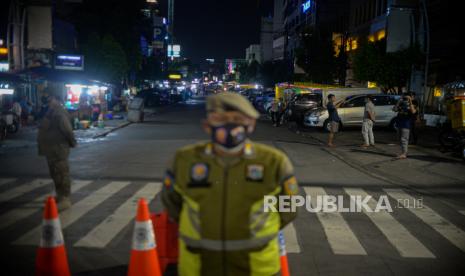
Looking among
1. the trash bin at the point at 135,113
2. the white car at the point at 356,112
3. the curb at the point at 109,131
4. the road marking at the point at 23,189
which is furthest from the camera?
the trash bin at the point at 135,113

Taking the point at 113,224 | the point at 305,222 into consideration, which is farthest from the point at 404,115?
the point at 113,224

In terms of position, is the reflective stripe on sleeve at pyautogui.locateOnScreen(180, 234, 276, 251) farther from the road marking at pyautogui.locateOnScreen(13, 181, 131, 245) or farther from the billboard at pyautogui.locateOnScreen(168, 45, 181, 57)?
the billboard at pyautogui.locateOnScreen(168, 45, 181, 57)

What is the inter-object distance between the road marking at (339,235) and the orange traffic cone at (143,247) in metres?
2.61

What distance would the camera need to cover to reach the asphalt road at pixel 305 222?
5.82 m

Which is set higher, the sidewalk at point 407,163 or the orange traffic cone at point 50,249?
the orange traffic cone at point 50,249

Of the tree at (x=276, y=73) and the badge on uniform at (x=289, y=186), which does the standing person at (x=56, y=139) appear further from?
the tree at (x=276, y=73)

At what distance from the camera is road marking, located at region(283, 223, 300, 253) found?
6.30 meters

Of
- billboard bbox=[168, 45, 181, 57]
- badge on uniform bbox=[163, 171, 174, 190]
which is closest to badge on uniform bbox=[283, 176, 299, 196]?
badge on uniform bbox=[163, 171, 174, 190]

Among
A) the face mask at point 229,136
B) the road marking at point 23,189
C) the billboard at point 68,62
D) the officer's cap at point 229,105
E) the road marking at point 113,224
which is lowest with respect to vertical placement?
the road marking at point 23,189

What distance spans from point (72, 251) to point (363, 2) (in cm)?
5002

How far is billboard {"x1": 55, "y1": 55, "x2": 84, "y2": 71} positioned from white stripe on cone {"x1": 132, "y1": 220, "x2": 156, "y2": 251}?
2997cm

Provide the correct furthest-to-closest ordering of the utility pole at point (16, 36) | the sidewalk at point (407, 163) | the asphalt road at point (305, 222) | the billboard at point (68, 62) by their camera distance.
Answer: the billboard at point (68, 62) < the utility pole at point (16, 36) < the sidewalk at point (407, 163) < the asphalt road at point (305, 222)

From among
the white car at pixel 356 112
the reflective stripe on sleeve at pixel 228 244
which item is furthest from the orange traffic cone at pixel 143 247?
the white car at pixel 356 112

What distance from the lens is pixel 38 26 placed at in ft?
104
